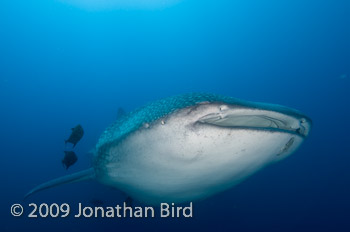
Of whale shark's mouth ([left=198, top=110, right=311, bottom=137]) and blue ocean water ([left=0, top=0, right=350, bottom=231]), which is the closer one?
whale shark's mouth ([left=198, top=110, right=311, bottom=137])

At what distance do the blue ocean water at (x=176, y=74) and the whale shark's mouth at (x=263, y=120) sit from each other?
15071mm

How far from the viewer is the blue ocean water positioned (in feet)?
61.5

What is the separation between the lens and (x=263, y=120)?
7.45 ft

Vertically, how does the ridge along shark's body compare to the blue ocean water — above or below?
below

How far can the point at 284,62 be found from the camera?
157 ft

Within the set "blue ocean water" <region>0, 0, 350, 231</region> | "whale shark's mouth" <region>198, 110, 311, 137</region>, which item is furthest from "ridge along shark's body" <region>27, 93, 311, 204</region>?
"blue ocean water" <region>0, 0, 350, 231</region>

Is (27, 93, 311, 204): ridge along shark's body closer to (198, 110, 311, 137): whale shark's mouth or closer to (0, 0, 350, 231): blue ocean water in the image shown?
(198, 110, 311, 137): whale shark's mouth

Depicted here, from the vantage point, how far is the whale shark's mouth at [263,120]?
186 centimetres

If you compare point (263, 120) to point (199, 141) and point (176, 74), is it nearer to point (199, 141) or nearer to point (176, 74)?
point (199, 141)

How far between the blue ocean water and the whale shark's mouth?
15071 millimetres

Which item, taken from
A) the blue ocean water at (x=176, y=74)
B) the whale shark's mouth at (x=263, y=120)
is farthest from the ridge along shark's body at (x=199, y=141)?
the blue ocean water at (x=176, y=74)

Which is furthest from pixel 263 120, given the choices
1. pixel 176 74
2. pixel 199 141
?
pixel 176 74

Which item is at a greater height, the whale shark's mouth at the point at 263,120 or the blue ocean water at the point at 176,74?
the blue ocean water at the point at 176,74

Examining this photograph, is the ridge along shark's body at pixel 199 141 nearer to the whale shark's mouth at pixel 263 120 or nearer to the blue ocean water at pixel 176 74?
the whale shark's mouth at pixel 263 120
